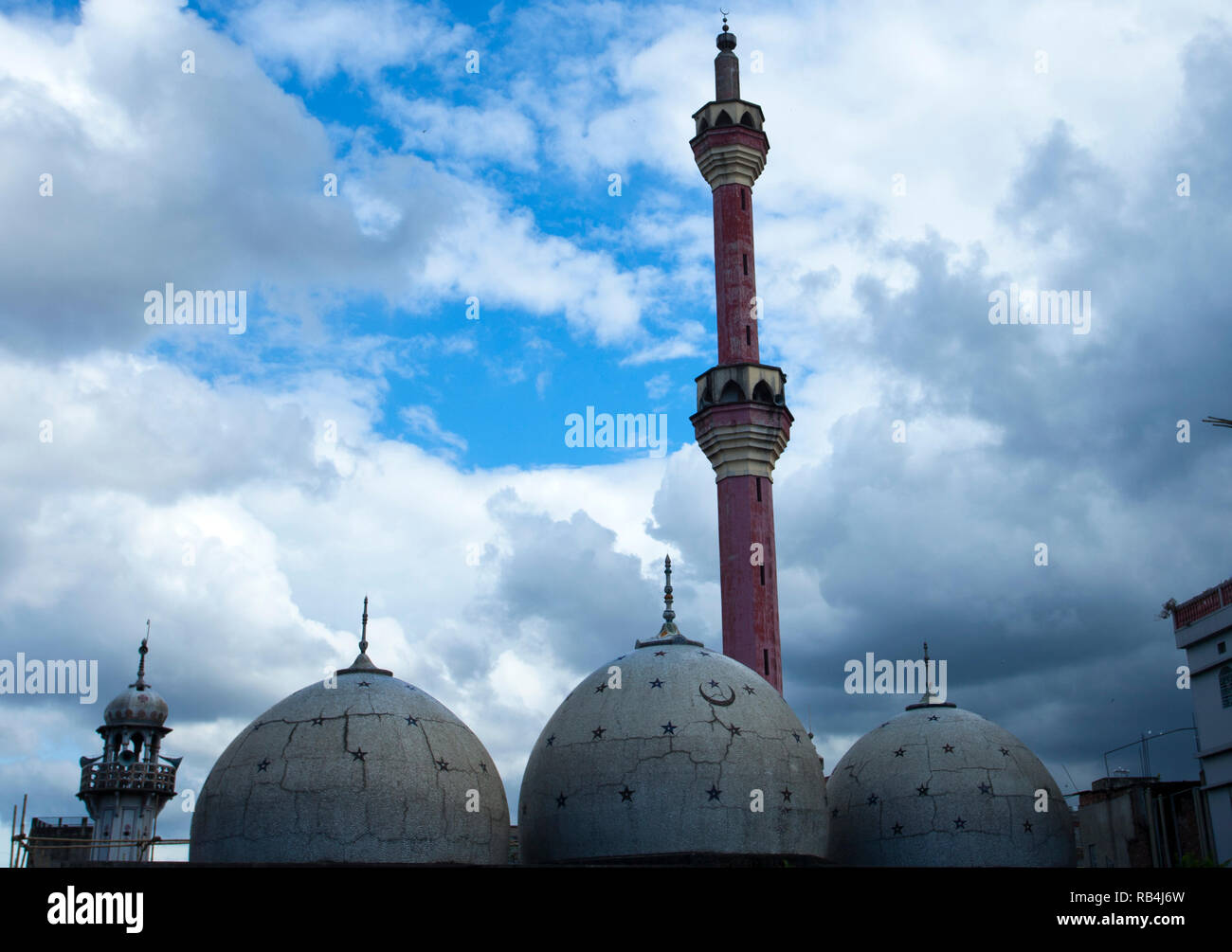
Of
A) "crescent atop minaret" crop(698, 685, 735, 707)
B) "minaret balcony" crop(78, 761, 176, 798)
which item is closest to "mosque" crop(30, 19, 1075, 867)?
"crescent atop minaret" crop(698, 685, 735, 707)

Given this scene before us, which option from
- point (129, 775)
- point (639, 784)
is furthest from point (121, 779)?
point (639, 784)

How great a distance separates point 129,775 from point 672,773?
30.8 meters

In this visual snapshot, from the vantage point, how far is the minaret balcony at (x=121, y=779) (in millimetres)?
44312

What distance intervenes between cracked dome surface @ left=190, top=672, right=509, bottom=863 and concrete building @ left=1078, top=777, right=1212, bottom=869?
15792mm

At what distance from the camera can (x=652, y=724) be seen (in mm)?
21297

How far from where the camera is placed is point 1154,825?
28562 millimetres

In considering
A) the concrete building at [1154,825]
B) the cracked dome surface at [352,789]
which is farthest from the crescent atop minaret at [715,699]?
the concrete building at [1154,825]

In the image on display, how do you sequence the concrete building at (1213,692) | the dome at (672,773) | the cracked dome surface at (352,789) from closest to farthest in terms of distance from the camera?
the cracked dome surface at (352,789) < the dome at (672,773) < the concrete building at (1213,692)

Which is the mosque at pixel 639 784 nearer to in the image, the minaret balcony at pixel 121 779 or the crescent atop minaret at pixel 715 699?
the crescent atop minaret at pixel 715 699

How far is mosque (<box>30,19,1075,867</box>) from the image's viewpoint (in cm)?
2028

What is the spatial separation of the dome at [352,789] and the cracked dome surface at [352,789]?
0.02 meters
